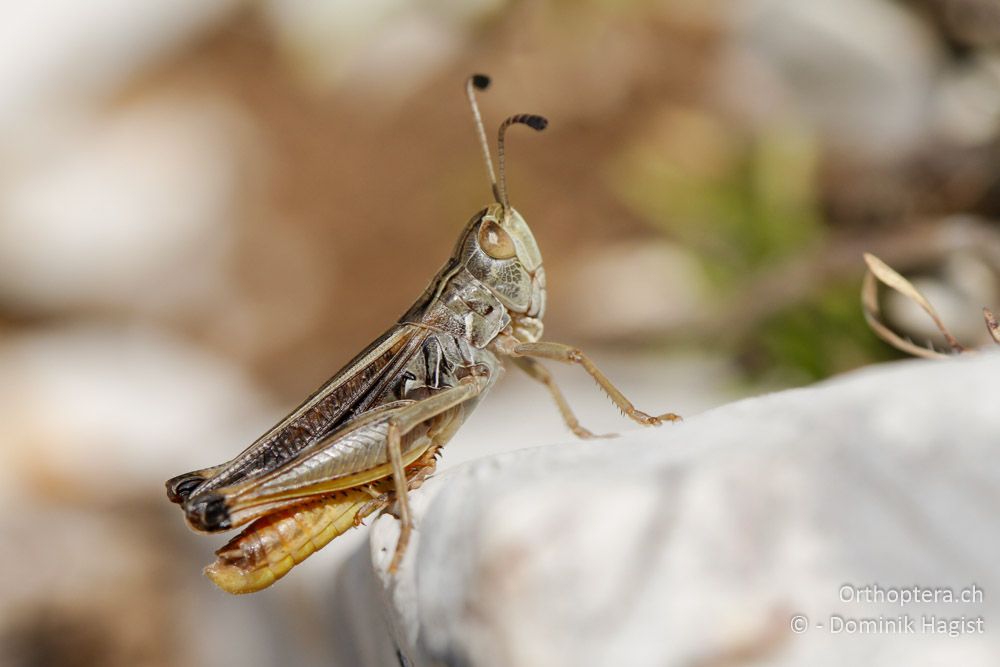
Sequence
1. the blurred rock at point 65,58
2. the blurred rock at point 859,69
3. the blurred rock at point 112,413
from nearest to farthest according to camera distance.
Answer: the blurred rock at point 859,69, the blurred rock at point 112,413, the blurred rock at point 65,58

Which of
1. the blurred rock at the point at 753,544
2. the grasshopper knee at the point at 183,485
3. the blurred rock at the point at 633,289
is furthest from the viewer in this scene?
the blurred rock at the point at 633,289

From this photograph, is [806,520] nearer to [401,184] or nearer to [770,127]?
[770,127]

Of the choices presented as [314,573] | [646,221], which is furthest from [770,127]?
[314,573]

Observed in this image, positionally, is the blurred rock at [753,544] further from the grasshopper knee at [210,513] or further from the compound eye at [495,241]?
the compound eye at [495,241]

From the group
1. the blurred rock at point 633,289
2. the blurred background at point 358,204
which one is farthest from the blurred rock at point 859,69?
the blurred rock at point 633,289

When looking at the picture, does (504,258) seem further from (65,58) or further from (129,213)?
(65,58)

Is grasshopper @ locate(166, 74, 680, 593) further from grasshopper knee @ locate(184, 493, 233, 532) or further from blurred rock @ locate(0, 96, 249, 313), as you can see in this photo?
blurred rock @ locate(0, 96, 249, 313)
